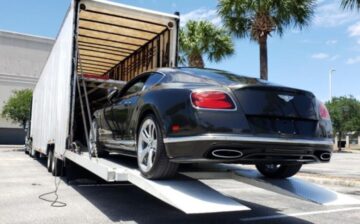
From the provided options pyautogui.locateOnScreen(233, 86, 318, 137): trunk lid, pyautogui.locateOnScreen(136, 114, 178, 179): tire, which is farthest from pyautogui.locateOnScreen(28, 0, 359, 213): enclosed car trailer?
pyautogui.locateOnScreen(233, 86, 318, 137): trunk lid

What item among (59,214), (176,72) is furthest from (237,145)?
(59,214)

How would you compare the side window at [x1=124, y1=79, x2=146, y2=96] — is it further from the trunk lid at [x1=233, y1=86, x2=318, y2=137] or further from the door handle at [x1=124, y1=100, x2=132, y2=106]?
the trunk lid at [x1=233, y1=86, x2=318, y2=137]

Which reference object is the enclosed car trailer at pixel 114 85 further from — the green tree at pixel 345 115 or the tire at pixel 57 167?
the green tree at pixel 345 115

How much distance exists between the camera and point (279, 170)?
584 centimetres

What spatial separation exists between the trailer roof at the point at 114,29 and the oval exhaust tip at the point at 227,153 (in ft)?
14.2

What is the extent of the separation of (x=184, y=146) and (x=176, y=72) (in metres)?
1.29

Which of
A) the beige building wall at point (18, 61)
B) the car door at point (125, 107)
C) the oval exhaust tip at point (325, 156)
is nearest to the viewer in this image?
the oval exhaust tip at point (325, 156)

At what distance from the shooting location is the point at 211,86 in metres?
4.68

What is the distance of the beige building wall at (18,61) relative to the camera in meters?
41.9

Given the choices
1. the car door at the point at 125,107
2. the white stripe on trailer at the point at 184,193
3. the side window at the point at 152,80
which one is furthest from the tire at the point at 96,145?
the side window at the point at 152,80

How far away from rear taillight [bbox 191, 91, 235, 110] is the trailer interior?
2900 millimetres

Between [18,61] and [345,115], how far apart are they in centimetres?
3555

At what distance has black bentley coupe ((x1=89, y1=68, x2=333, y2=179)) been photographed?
174 inches

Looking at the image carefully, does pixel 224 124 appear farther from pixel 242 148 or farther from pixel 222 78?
pixel 222 78
